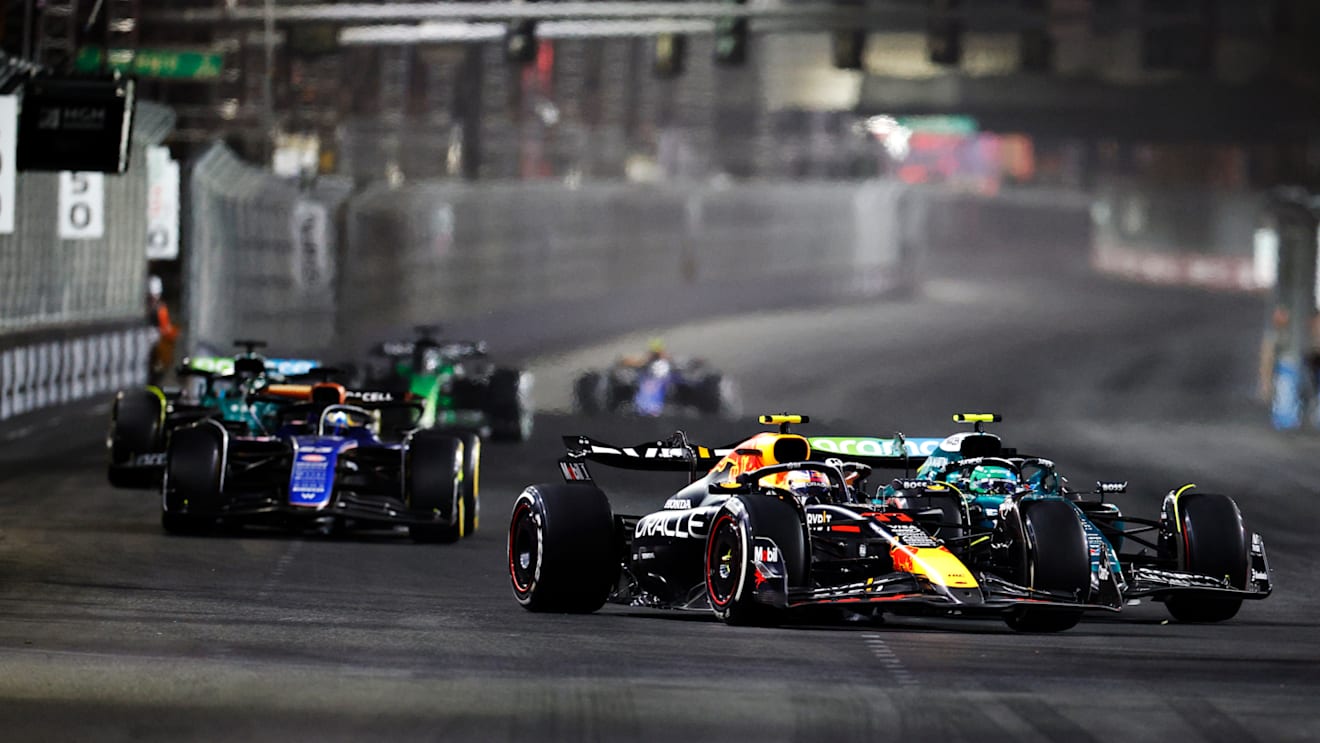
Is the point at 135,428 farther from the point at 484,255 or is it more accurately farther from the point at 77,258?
the point at 484,255

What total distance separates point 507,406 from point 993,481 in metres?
17.5

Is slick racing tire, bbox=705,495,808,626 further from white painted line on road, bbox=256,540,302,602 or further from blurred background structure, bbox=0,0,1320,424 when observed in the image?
blurred background structure, bbox=0,0,1320,424

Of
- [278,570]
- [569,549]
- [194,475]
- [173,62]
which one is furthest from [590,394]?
[569,549]

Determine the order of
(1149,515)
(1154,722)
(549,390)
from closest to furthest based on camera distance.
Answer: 1. (1154,722)
2. (1149,515)
3. (549,390)

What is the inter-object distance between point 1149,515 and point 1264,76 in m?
36.9

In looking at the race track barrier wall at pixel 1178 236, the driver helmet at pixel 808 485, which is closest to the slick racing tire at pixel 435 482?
the driver helmet at pixel 808 485

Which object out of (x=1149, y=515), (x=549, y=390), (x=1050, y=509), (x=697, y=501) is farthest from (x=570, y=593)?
(x=549, y=390)

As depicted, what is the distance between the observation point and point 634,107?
2670 inches

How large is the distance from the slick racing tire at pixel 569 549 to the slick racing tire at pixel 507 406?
17.3m

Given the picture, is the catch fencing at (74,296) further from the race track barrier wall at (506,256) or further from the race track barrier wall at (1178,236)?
the race track barrier wall at (1178,236)

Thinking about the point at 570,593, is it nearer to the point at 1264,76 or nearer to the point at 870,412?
the point at 870,412

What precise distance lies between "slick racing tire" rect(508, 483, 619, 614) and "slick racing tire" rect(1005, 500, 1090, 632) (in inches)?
97.1

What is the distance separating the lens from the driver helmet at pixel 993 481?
1579 centimetres

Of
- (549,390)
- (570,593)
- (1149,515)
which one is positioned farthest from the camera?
(549,390)
